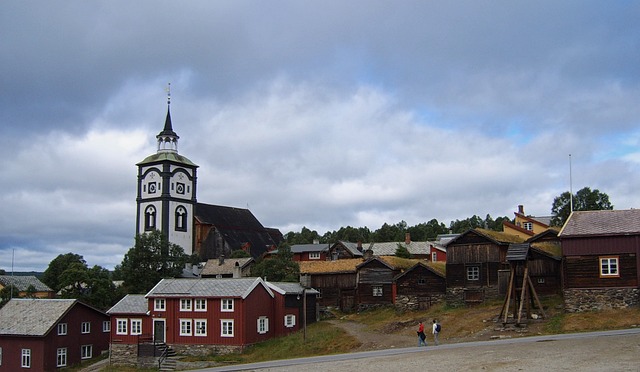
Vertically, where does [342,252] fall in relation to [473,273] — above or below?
above

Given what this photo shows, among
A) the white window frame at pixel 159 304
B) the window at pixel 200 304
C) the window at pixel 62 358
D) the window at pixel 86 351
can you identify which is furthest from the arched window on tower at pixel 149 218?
the window at pixel 200 304

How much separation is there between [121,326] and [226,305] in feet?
32.4

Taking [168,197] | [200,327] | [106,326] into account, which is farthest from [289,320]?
[168,197]

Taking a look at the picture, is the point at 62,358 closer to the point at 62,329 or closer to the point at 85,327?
the point at 62,329

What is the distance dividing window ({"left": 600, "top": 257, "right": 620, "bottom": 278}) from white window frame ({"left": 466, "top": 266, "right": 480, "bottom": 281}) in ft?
39.0

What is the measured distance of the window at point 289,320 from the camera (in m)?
58.0

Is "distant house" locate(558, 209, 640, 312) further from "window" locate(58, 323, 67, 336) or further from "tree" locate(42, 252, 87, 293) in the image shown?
"tree" locate(42, 252, 87, 293)

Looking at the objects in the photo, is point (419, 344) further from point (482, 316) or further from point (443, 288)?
point (443, 288)

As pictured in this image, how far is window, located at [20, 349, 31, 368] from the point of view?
2168 inches

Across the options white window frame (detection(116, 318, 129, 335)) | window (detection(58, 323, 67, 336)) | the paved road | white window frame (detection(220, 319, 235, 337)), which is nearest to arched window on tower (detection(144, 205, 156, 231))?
window (detection(58, 323, 67, 336))

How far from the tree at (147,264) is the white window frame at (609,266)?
1742 inches

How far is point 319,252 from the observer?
302 ft

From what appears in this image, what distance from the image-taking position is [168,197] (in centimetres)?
10556

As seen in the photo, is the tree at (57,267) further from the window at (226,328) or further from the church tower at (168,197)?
the window at (226,328)
